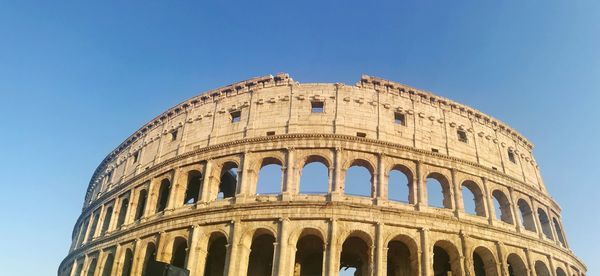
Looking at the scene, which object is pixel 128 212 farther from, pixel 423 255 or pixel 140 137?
pixel 423 255

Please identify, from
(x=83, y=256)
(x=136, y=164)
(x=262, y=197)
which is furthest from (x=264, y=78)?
(x=83, y=256)

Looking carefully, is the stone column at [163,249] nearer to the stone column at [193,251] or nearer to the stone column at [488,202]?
the stone column at [193,251]

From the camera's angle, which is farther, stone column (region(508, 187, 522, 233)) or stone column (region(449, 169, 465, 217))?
stone column (region(508, 187, 522, 233))

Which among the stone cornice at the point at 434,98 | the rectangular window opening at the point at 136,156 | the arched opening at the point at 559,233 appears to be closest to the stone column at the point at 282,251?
the stone cornice at the point at 434,98

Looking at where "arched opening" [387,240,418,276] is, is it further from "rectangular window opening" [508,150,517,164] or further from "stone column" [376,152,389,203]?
"rectangular window opening" [508,150,517,164]

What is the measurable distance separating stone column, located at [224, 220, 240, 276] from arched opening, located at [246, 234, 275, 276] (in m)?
1.83

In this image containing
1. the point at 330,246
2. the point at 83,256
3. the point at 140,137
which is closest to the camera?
the point at 330,246

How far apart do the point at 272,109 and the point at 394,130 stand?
727 cm

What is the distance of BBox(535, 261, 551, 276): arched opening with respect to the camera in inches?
939

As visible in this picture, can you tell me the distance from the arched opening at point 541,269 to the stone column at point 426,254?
853 centimetres

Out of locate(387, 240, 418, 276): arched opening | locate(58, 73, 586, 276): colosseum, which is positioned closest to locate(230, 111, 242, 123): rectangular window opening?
locate(58, 73, 586, 276): colosseum

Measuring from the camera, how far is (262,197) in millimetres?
21312

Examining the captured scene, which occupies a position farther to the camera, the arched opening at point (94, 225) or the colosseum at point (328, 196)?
the arched opening at point (94, 225)

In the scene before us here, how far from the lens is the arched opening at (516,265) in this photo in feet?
74.2
